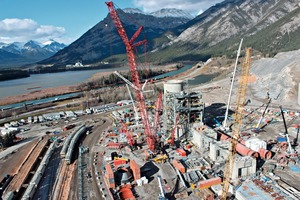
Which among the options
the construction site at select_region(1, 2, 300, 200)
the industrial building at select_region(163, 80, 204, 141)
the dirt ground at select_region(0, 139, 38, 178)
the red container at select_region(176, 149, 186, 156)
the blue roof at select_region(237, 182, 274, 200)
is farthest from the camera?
the industrial building at select_region(163, 80, 204, 141)

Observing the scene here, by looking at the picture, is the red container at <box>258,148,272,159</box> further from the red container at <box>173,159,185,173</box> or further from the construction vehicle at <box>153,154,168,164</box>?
the construction vehicle at <box>153,154,168,164</box>

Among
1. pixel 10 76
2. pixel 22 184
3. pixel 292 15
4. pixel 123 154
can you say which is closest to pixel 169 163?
pixel 123 154

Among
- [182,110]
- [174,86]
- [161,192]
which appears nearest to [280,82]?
[174,86]

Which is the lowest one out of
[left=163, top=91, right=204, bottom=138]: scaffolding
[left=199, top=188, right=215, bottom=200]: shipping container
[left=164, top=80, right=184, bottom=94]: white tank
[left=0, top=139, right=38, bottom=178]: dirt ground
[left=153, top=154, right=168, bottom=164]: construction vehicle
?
[left=0, top=139, right=38, bottom=178]: dirt ground

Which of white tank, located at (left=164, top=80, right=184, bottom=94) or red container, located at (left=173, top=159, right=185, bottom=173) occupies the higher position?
white tank, located at (left=164, top=80, right=184, bottom=94)

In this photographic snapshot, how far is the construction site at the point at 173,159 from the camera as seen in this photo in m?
28.4

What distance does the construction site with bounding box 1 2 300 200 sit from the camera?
93.2 ft

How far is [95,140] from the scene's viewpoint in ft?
153

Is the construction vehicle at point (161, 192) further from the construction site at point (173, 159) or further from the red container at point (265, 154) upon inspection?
the red container at point (265, 154)

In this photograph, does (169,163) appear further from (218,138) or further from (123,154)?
(218,138)

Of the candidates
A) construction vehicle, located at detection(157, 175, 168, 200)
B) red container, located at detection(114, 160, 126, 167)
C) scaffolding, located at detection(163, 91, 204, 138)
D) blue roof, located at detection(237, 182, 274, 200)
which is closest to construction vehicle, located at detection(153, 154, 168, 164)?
red container, located at detection(114, 160, 126, 167)

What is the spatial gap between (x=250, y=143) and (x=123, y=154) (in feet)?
61.1

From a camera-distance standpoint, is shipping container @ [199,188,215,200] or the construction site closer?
shipping container @ [199,188,215,200]

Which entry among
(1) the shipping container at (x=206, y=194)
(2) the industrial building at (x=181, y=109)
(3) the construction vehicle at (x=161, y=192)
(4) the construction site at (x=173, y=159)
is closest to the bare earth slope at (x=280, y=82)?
(4) the construction site at (x=173, y=159)
